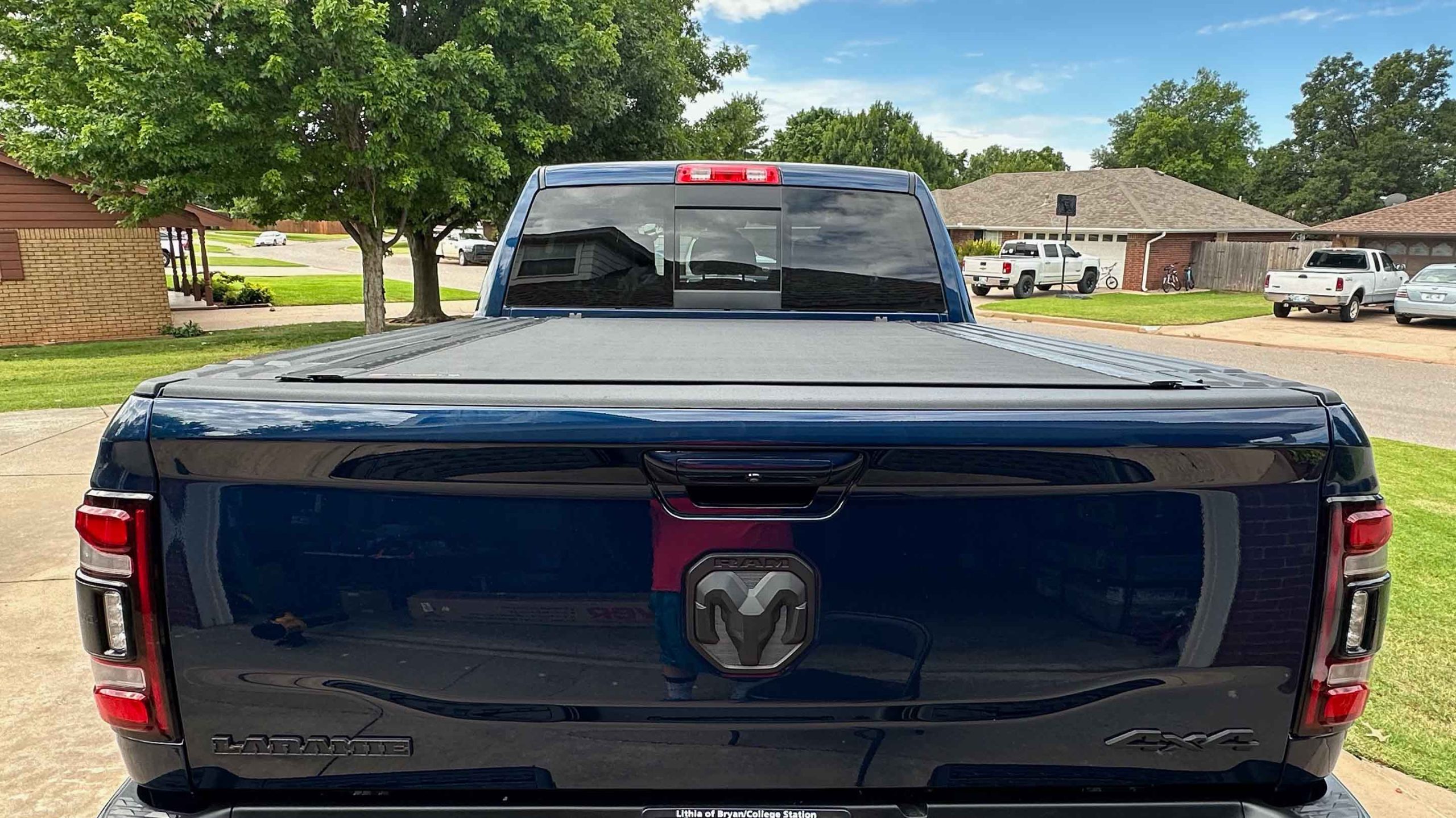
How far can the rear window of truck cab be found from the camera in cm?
402

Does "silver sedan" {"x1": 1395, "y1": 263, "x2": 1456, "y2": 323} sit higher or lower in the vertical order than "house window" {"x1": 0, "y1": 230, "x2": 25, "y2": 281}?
lower

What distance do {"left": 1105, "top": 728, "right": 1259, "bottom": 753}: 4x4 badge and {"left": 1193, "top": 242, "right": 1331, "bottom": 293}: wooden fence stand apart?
4019 centimetres

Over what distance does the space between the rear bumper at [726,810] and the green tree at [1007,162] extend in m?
93.3

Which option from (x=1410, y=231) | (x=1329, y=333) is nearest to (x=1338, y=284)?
(x=1329, y=333)

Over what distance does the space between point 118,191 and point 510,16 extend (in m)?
7.75

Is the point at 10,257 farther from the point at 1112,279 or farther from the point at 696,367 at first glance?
the point at 1112,279

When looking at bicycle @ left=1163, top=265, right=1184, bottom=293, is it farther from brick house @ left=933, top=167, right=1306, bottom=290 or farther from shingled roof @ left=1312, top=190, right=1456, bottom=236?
shingled roof @ left=1312, top=190, right=1456, bottom=236

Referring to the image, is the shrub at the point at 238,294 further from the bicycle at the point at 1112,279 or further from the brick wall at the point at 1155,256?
the brick wall at the point at 1155,256

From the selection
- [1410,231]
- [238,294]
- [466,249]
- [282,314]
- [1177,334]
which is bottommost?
[1177,334]

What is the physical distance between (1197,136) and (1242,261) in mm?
45165

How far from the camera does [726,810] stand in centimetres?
158

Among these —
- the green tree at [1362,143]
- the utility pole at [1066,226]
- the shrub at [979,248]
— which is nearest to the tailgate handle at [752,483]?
the utility pole at [1066,226]

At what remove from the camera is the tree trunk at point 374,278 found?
17.0m

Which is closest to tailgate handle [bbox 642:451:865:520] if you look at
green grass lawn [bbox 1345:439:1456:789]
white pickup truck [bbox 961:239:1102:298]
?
green grass lawn [bbox 1345:439:1456:789]
